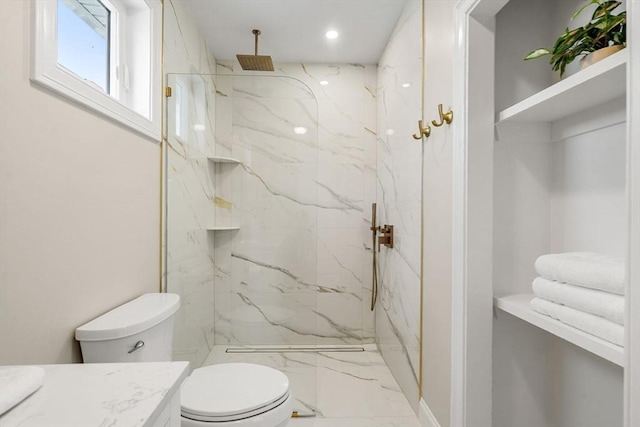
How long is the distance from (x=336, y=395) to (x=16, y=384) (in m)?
1.85

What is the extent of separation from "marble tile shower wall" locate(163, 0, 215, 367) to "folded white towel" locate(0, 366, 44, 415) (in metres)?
1.25

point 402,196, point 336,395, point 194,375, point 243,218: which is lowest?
point 336,395

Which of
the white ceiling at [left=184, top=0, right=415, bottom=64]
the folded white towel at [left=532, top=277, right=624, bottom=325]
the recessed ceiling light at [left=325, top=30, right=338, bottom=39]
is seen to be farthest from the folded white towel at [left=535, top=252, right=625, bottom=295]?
the recessed ceiling light at [left=325, top=30, right=338, bottom=39]

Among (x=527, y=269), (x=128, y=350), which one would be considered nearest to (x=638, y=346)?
(x=527, y=269)

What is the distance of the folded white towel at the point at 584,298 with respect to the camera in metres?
0.78

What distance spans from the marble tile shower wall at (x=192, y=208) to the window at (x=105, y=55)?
0.20m

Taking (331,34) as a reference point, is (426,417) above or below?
below

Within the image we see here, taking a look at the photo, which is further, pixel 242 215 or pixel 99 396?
pixel 242 215

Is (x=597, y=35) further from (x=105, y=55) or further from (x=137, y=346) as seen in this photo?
(x=105, y=55)

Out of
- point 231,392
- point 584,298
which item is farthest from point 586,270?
point 231,392

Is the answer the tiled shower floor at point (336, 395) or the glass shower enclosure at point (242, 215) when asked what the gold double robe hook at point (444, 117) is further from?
the tiled shower floor at point (336, 395)

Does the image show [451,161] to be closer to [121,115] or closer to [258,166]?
[258,166]

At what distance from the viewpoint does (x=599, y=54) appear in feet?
2.92

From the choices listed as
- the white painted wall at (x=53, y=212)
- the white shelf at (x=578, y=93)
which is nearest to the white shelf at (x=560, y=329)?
the white shelf at (x=578, y=93)
